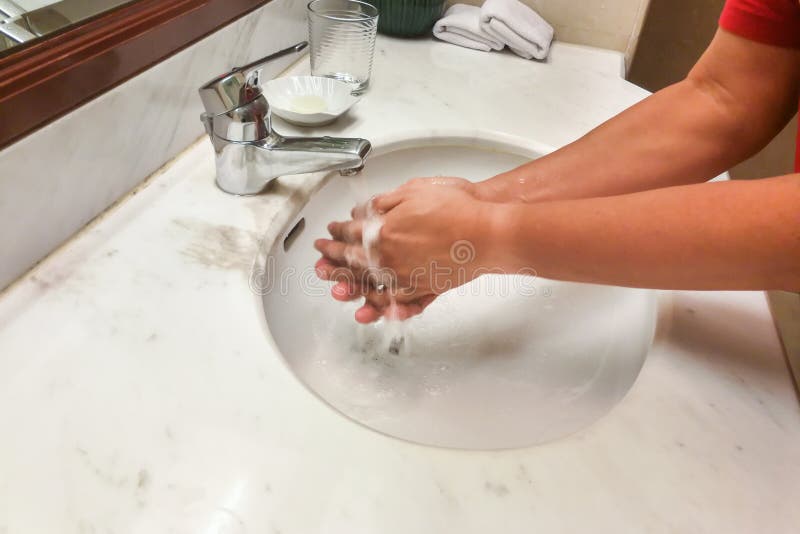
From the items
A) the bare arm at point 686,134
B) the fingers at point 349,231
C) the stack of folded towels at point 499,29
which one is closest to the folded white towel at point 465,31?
the stack of folded towels at point 499,29

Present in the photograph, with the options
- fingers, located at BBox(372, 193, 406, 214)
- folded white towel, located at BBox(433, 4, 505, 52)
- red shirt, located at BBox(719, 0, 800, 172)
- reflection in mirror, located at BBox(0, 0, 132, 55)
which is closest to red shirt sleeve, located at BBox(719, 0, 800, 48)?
red shirt, located at BBox(719, 0, 800, 172)

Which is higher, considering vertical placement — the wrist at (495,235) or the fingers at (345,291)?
the wrist at (495,235)

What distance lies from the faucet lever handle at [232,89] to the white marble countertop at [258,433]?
11 cm

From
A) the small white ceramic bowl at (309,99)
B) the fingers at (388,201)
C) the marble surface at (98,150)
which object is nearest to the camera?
the marble surface at (98,150)

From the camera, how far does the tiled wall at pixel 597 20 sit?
94 centimetres

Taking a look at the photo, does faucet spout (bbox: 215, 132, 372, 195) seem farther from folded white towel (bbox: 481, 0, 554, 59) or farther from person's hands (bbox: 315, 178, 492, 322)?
folded white towel (bbox: 481, 0, 554, 59)

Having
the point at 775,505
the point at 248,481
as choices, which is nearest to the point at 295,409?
the point at 248,481

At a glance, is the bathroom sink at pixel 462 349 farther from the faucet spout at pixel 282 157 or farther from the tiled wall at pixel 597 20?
the tiled wall at pixel 597 20

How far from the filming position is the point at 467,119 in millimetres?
741

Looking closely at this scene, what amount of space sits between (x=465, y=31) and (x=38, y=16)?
2.09 ft

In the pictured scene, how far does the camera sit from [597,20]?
965 mm

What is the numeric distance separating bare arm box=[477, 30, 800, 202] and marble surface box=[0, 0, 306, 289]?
324 mm

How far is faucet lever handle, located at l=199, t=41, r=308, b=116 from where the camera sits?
497 mm

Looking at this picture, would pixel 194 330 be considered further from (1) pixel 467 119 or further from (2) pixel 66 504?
(1) pixel 467 119
